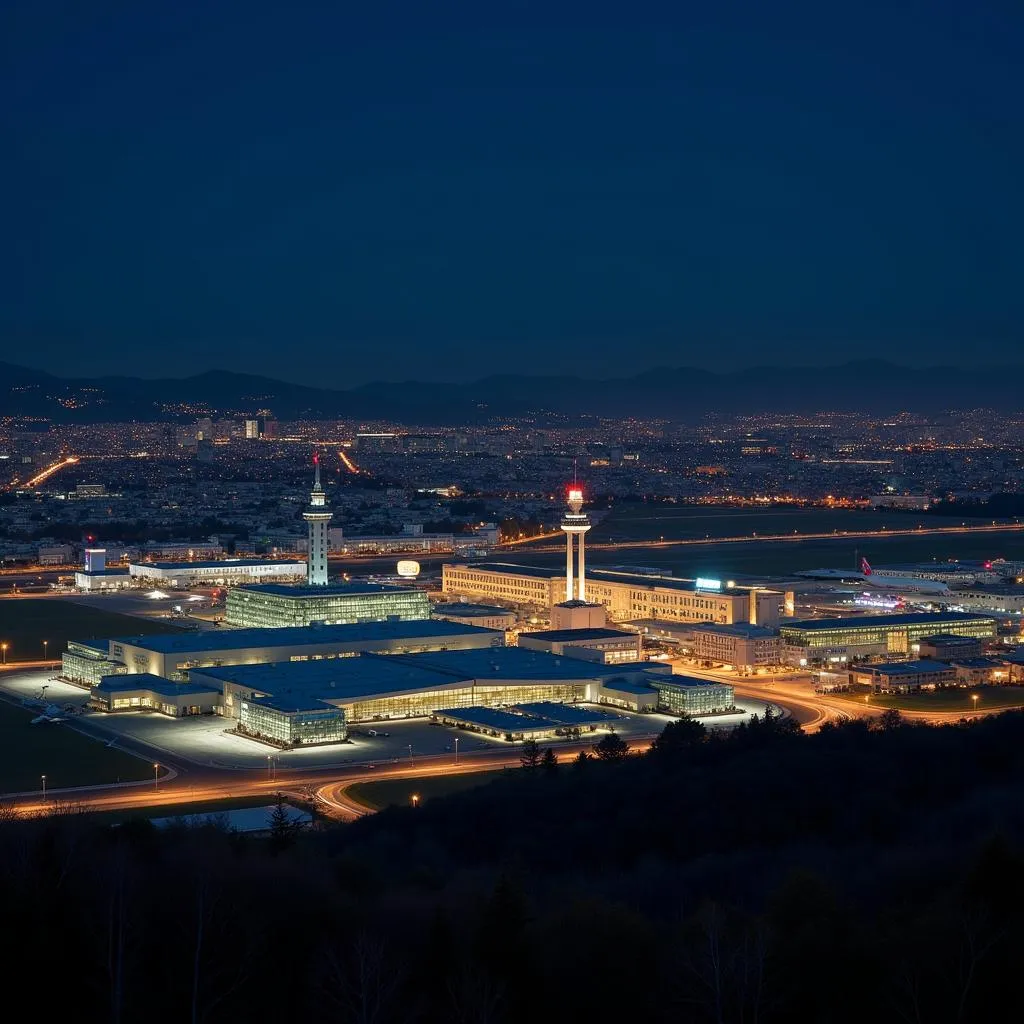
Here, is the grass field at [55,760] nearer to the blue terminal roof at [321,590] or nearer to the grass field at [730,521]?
the blue terminal roof at [321,590]

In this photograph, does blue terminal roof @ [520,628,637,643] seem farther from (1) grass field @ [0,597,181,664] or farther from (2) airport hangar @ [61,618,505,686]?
(1) grass field @ [0,597,181,664]

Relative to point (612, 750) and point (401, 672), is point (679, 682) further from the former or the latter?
point (612, 750)

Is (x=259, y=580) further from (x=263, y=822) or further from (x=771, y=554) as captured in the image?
(x=263, y=822)

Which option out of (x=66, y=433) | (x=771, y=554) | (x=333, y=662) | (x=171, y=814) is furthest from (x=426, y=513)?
(x=66, y=433)

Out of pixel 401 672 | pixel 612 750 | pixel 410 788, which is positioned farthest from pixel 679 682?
pixel 410 788

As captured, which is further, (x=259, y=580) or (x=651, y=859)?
(x=259, y=580)
